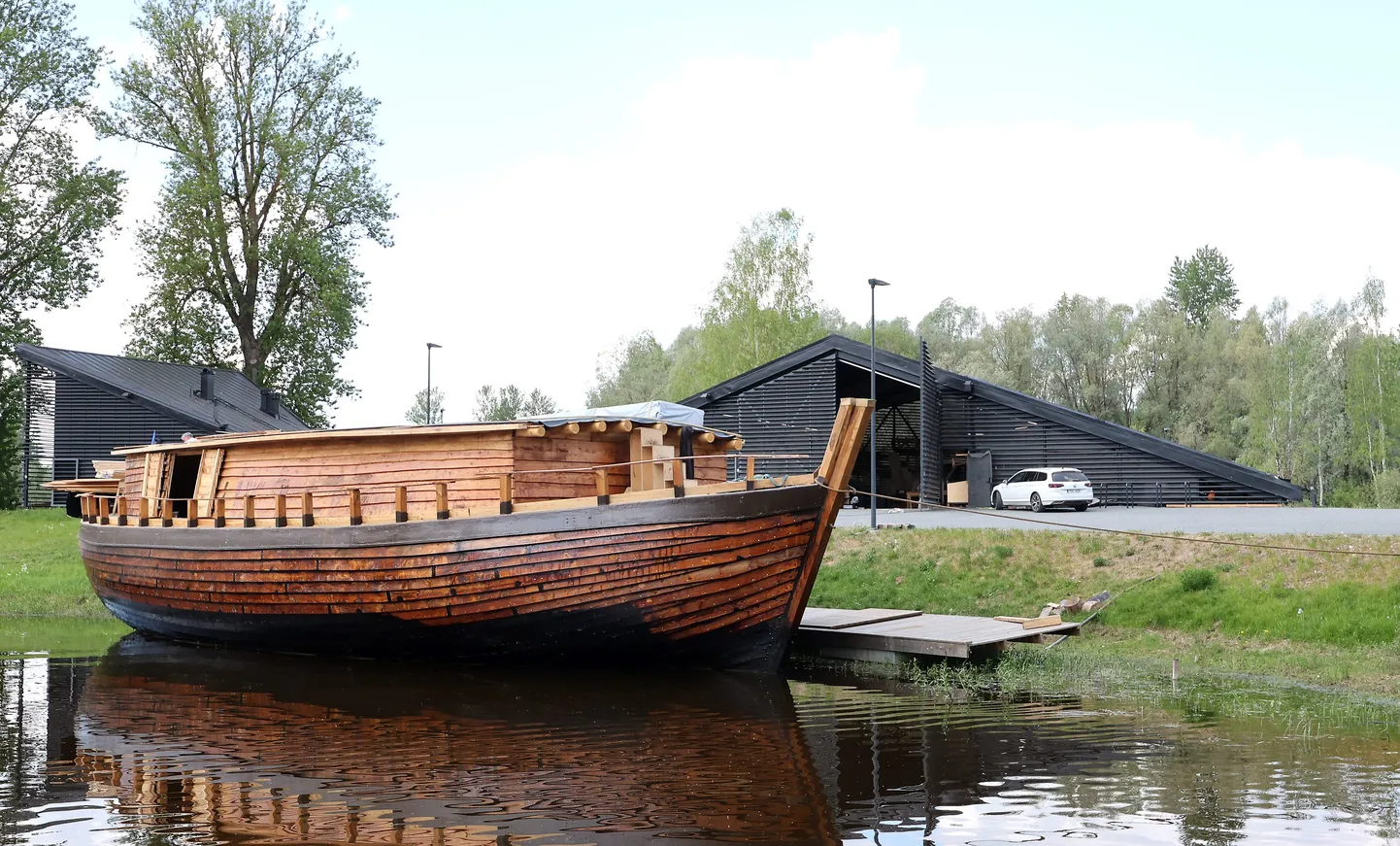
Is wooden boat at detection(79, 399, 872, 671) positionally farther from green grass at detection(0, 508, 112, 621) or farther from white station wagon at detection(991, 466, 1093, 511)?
white station wagon at detection(991, 466, 1093, 511)

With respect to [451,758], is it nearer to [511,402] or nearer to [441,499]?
[441,499]

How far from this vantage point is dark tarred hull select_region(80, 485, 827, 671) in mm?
12922

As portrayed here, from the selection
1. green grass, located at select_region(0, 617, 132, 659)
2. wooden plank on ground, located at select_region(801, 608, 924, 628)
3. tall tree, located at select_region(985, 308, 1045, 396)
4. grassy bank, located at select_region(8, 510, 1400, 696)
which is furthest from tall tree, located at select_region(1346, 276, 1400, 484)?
green grass, located at select_region(0, 617, 132, 659)

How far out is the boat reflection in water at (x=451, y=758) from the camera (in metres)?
7.09

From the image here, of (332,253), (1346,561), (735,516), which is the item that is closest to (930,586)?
(1346,561)

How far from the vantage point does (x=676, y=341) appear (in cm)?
7688

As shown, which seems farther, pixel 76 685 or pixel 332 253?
pixel 332 253

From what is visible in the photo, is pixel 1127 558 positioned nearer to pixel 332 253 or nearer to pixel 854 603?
pixel 854 603

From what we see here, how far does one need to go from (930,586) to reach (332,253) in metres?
29.9

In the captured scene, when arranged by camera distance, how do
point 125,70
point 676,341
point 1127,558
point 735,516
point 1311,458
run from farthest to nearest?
point 676,341
point 1311,458
point 125,70
point 1127,558
point 735,516

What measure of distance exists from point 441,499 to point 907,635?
219 inches

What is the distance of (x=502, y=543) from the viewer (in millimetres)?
13359

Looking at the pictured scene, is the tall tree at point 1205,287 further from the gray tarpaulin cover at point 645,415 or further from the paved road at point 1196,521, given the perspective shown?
the gray tarpaulin cover at point 645,415

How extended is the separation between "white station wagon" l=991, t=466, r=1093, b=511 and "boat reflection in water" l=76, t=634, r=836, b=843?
1868 cm
